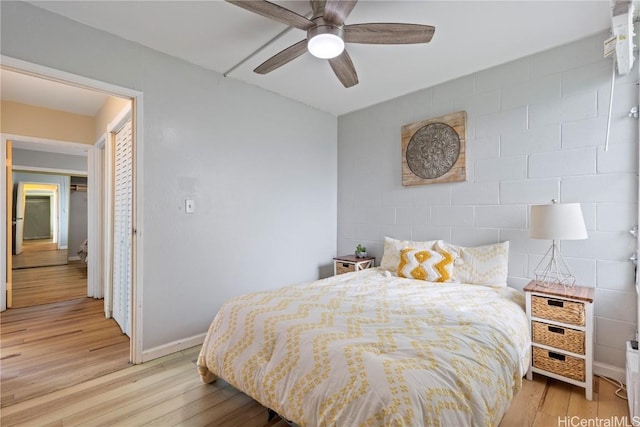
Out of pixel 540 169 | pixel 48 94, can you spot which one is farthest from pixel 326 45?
pixel 48 94

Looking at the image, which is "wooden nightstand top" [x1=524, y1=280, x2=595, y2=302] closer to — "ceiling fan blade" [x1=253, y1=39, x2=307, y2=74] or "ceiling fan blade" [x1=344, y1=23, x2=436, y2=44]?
"ceiling fan blade" [x1=344, y1=23, x2=436, y2=44]

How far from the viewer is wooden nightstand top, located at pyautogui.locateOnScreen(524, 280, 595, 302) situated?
201cm

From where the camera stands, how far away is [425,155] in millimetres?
3271

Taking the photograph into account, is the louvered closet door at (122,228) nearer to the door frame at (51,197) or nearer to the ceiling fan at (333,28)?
the ceiling fan at (333,28)

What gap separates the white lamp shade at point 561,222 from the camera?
6.77 ft

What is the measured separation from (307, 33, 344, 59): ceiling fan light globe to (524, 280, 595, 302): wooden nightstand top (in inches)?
85.2

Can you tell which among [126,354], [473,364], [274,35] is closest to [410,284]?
[473,364]

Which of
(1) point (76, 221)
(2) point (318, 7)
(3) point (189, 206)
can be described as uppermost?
(2) point (318, 7)

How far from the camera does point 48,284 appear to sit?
4945 millimetres

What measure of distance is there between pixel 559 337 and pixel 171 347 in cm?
306

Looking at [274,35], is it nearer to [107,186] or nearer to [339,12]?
[339,12]

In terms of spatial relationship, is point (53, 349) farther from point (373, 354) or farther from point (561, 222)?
point (561, 222)

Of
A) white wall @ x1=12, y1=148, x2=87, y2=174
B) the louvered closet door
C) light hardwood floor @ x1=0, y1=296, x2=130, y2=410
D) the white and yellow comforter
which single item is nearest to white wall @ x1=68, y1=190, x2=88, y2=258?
white wall @ x1=12, y1=148, x2=87, y2=174

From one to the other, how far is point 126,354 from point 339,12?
3.12m
